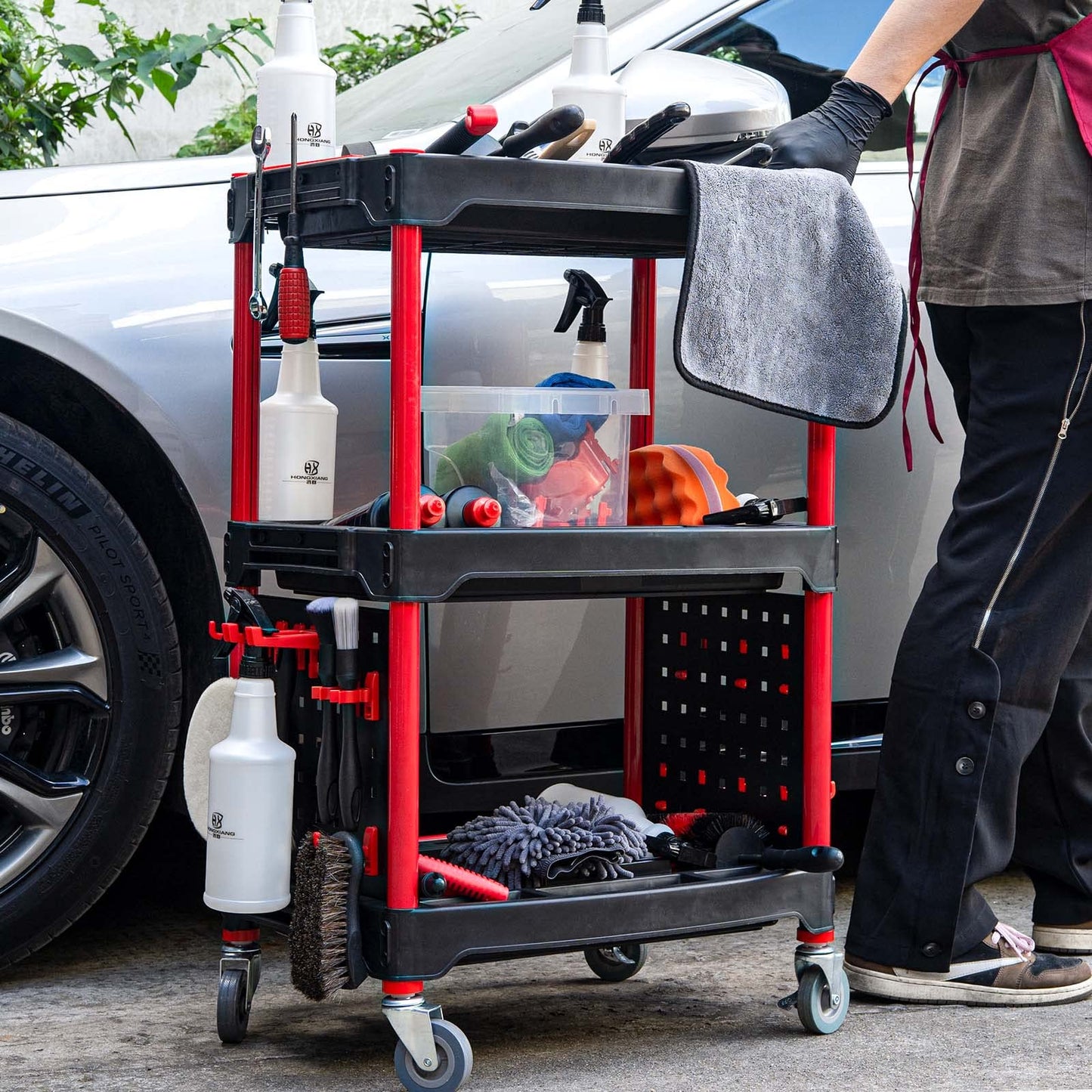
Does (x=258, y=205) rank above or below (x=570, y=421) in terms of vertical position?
above

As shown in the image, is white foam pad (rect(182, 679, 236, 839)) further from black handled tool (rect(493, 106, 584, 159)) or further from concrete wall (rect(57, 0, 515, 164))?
concrete wall (rect(57, 0, 515, 164))

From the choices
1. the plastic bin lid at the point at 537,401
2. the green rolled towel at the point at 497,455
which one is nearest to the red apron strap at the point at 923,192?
the plastic bin lid at the point at 537,401

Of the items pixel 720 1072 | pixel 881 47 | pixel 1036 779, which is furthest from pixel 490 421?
pixel 1036 779

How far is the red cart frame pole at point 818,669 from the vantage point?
2096 mm

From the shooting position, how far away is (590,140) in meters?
2.06

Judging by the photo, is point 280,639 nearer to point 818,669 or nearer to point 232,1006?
point 232,1006

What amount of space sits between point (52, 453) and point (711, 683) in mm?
999

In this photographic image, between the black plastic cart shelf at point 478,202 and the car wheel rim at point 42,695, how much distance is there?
54 cm

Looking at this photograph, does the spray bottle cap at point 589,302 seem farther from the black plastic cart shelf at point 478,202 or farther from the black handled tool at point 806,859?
the black handled tool at point 806,859

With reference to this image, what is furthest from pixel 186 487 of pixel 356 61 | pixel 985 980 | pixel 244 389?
pixel 356 61

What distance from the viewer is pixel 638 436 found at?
246cm

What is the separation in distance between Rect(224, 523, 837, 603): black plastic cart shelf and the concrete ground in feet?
1.93

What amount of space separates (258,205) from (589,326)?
0.52 m

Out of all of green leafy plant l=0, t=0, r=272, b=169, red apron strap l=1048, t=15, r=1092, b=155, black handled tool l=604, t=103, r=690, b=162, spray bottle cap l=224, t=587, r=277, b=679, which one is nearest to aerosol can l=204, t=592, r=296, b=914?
spray bottle cap l=224, t=587, r=277, b=679
